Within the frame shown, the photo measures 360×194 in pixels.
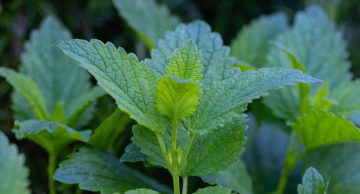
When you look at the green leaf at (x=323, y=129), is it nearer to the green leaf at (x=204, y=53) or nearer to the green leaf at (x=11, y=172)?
the green leaf at (x=204, y=53)

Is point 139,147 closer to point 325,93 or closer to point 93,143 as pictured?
point 93,143

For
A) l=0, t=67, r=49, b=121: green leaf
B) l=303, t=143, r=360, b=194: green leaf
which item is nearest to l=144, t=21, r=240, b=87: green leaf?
l=0, t=67, r=49, b=121: green leaf

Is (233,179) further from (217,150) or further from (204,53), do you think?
(204,53)

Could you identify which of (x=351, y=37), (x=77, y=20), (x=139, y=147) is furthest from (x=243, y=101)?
(x=351, y=37)

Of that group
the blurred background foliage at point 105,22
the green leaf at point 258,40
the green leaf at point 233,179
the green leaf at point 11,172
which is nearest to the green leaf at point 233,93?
the green leaf at point 233,179

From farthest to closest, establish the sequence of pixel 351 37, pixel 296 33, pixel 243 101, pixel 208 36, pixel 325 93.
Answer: pixel 351 37 < pixel 296 33 < pixel 325 93 < pixel 208 36 < pixel 243 101

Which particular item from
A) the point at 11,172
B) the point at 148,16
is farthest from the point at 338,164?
the point at 11,172
